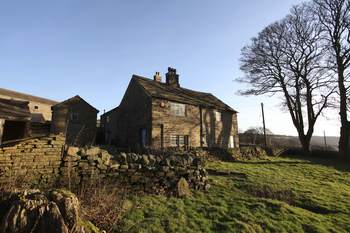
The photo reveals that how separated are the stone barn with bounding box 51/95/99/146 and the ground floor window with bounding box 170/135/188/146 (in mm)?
9133

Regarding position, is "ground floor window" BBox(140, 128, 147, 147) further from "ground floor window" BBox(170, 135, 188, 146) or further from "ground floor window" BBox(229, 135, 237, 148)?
"ground floor window" BBox(229, 135, 237, 148)

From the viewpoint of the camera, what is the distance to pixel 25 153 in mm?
7359

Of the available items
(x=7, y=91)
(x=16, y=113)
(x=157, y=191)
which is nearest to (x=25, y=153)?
(x=16, y=113)

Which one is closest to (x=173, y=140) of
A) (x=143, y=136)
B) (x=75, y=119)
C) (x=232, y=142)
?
(x=143, y=136)

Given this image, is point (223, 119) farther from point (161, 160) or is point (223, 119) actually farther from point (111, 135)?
point (161, 160)

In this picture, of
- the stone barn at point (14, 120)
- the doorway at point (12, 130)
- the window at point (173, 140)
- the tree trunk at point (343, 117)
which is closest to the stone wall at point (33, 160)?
the stone barn at point (14, 120)

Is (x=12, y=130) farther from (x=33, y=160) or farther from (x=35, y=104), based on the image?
(x=35, y=104)

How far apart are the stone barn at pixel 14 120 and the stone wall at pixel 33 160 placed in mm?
612

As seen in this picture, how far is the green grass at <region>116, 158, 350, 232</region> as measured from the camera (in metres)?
6.60

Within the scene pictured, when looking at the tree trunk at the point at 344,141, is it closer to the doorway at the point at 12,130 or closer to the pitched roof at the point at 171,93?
the pitched roof at the point at 171,93

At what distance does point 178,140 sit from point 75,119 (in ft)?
40.3

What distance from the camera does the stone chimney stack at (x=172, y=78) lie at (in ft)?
96.6

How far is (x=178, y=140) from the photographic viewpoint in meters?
24.5

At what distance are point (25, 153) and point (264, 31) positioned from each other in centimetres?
2682
